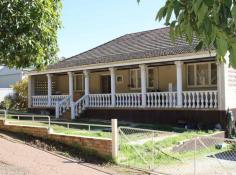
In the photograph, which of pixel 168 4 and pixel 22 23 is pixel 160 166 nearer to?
pixel 22 23

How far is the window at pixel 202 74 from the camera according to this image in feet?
71.9

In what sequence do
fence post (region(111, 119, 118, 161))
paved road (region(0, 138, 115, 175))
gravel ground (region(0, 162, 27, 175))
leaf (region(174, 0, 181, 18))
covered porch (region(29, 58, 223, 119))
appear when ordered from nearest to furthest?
leaf (region(174, 0, 181, 18))
gravel ground (region(0, 162, 27, 175))
paved road (region(0, 138, 115, 175))
fence post (region(111, 119, 118, 161))
covered porch (region(29, 58, 223, 119))

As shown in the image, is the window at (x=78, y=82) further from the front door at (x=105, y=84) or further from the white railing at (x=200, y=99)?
the white railing at (x=200, y=99)

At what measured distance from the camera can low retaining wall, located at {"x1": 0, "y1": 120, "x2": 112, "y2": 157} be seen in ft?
38.5

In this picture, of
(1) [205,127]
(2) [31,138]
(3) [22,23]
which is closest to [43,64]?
(3) [22,23]

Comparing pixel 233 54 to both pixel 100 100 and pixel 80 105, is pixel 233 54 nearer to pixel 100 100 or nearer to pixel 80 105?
pixel 100 100

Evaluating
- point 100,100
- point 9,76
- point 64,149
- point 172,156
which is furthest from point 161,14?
point 9,76

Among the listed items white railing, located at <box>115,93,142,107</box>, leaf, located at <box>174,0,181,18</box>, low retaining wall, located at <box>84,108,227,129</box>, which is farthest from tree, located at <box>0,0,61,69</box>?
white railing, located at <box>115,93,142,107</box>

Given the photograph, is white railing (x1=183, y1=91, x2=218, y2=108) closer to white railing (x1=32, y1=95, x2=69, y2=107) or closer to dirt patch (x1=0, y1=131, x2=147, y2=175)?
dirt patch (x1=0, y1=131, x2=147, y2=175)

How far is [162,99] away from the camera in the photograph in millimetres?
21375

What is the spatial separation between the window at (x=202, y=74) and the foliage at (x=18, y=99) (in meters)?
18.1

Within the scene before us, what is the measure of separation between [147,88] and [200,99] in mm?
5207

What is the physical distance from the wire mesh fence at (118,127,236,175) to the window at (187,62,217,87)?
23.2 feet

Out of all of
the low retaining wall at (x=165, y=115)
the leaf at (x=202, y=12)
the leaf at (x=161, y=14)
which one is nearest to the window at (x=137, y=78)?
the low retaining wall at (x=165, y=115)
